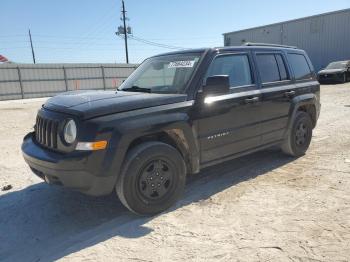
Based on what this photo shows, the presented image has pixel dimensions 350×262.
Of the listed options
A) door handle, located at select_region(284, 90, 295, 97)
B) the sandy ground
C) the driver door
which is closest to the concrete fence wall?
the sandy ground

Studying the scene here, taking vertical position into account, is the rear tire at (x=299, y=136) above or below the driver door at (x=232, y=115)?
below

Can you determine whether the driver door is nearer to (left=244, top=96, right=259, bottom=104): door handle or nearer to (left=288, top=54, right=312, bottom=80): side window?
(left=244, top=96, right=259, bottom=104): door handle

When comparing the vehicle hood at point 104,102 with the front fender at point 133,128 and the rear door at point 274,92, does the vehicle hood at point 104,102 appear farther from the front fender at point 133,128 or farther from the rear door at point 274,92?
the rear door at point 274,92

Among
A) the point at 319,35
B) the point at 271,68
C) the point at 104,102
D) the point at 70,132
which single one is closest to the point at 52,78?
the point at 319,35

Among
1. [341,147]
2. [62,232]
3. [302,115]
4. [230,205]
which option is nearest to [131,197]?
[62,232]

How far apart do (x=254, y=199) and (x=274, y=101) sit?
1736 millimetres

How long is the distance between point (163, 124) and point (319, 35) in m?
33.8

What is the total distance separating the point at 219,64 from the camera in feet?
15.5

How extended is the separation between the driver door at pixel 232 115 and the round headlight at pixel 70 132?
149cm

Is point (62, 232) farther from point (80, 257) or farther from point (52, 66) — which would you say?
point (52, 66)

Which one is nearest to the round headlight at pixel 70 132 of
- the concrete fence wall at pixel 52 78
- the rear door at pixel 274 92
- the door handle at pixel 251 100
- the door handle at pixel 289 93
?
the door handle at pixel 251 100

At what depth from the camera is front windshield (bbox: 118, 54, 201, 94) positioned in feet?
14.7

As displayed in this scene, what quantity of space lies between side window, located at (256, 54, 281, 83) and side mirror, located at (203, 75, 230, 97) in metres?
1.16

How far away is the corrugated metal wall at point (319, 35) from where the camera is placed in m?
31.7
